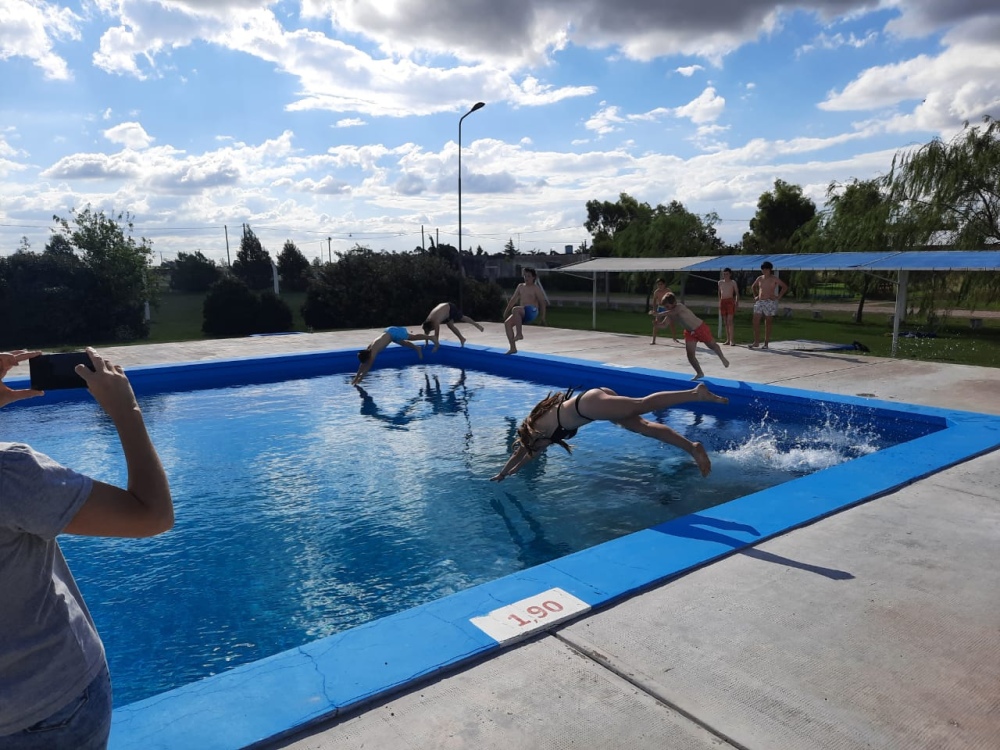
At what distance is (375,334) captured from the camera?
19.0m

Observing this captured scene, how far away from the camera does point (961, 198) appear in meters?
18.1

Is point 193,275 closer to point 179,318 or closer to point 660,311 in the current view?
point 179,318

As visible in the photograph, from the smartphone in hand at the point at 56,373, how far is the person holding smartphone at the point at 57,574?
150mm

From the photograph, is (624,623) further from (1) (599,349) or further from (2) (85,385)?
(1) (599,349)

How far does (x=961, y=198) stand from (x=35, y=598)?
22111mm

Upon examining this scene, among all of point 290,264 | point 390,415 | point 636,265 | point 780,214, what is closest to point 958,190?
point 636,265

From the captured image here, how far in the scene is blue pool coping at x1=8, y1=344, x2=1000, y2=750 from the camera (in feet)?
8.56

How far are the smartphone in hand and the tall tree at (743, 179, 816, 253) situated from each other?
131 ft

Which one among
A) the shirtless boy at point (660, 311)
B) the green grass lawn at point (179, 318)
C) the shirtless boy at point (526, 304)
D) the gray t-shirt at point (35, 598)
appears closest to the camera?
the gray t-shirt at point (35, 598)

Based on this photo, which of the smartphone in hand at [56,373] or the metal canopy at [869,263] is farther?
the metal canopy at [869,263]

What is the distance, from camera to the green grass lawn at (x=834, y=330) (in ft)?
45.4

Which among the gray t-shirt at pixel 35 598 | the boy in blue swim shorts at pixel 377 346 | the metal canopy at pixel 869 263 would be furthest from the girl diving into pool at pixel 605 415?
the metal canopy at pixel 869 263

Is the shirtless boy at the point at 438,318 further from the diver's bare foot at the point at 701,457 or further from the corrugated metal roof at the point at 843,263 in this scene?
the diver's bare foot at the point at 701,457

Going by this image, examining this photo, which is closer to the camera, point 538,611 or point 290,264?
point 538,611
